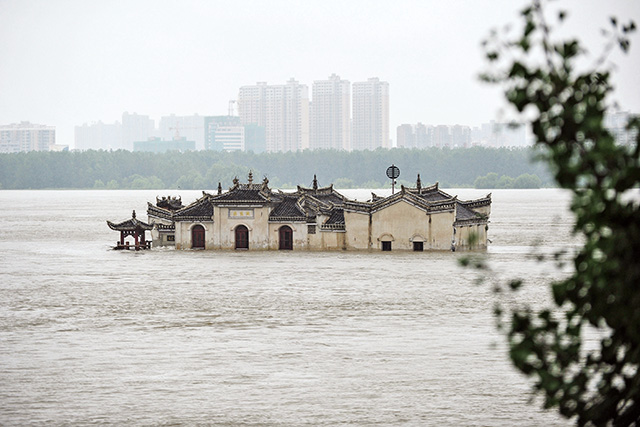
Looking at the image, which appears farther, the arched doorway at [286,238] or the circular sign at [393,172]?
the circular sign at [393,172]

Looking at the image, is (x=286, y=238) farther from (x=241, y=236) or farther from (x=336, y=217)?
(x=336, y=217)

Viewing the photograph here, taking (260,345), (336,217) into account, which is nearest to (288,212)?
(336,217)

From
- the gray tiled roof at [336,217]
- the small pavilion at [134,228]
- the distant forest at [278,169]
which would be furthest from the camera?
the distant forest at [278,169]

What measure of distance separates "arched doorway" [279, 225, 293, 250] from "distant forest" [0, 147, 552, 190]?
126089 millimetres

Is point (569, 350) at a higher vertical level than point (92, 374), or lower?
higher

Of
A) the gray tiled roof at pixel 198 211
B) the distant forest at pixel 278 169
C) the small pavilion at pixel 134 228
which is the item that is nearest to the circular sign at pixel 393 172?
the gray tiled roof at pixel 198 211

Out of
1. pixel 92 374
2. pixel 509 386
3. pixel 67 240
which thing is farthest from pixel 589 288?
pixel 67 240

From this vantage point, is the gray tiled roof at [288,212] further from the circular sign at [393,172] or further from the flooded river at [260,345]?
the circular sign at [393,172]

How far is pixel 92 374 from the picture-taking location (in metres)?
16.8

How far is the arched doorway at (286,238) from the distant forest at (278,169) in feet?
414

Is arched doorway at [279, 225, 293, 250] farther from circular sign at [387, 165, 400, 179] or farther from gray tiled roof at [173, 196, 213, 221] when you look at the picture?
circular sign at [387, 165, 400, 179]

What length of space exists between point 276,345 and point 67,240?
123 ft

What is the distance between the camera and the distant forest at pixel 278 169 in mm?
167875

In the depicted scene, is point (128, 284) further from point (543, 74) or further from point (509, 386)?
point (543, 74)
